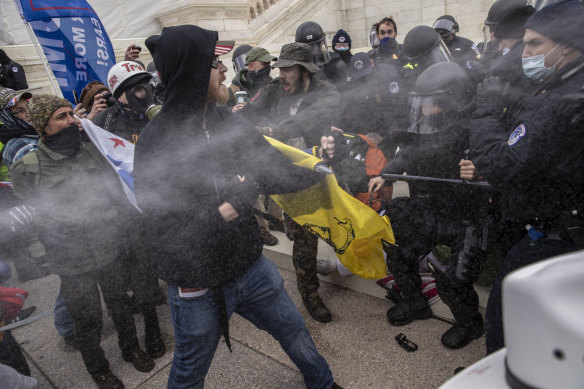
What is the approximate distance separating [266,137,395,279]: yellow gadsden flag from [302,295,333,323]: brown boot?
28.8 inches

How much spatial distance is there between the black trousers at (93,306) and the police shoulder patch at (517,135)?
2660mm

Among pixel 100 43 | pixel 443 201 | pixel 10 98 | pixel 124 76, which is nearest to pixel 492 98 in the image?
pixel 443 201

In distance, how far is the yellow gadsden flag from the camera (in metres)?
2.38

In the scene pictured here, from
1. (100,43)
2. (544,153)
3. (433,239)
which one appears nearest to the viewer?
(544,153)

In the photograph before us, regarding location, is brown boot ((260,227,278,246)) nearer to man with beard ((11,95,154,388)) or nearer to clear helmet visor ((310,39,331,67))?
man with beard ((11,95,154,388))

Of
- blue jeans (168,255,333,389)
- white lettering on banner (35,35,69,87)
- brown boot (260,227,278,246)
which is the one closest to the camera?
blue jeans (168,255,333,389)

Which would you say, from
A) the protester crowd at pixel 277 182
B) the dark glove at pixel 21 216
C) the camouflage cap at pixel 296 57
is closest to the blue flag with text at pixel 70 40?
the protester crowd at pixel 277 182

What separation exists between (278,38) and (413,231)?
375 inches

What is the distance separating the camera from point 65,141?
256 centimetres

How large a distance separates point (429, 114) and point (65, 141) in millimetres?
2429

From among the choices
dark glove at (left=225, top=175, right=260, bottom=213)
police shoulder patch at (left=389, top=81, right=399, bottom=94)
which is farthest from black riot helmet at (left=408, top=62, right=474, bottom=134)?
police shoulder patch at (left=389, top=81, right=399, bottom=94)

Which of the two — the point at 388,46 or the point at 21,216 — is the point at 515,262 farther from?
the point at 388,46

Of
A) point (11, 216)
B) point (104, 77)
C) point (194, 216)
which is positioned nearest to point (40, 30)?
point (104, 77)

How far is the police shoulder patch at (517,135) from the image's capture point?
1.59 m
